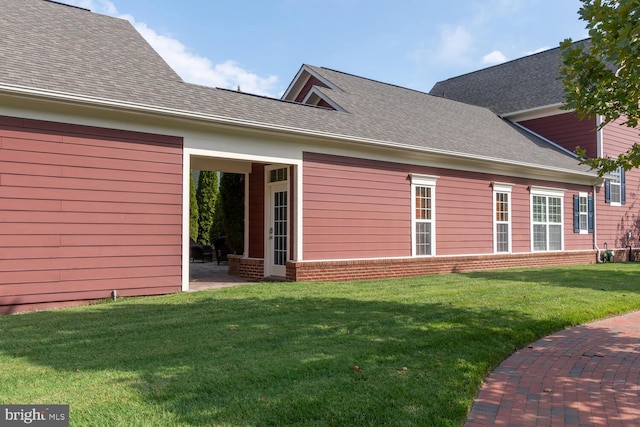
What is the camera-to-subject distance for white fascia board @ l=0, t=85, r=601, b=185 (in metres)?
7.53

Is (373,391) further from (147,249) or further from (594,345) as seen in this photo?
(147,249)

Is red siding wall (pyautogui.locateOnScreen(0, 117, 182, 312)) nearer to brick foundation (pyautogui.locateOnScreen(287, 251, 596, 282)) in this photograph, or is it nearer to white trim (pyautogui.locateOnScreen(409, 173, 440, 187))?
brick foundation (pyautogui.locateOnScreen(287, 251, 596, 282))

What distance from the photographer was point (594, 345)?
5.71 meters

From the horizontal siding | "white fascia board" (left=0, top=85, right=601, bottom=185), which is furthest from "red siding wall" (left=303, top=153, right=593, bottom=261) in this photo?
"white fascia board" (left=0, top=85, right=601, bottom=185)

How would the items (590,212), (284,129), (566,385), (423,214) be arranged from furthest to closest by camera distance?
(590,212), (423,214), (284,129), (566,385)

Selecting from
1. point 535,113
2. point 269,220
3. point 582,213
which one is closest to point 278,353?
point 269,220

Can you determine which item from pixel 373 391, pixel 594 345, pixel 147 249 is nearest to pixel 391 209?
pixel 147 249

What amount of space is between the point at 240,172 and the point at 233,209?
3.91 m

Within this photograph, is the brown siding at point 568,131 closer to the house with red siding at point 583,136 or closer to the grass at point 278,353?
the house with red siding at point 583,136

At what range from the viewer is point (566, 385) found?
14.1 feet

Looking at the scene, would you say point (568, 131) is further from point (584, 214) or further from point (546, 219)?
point (546, 219)

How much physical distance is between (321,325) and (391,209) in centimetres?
662

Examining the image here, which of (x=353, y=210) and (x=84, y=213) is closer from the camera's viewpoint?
(x=84, y=213)

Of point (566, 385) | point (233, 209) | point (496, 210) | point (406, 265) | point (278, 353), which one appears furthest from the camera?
point (233, 209)
